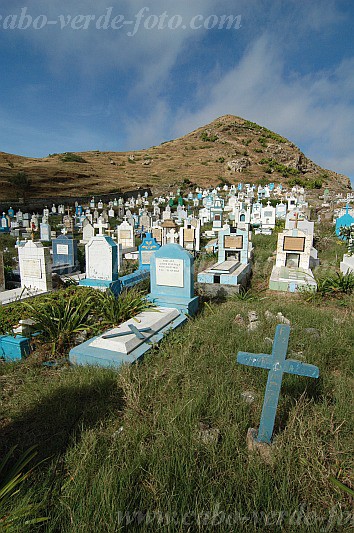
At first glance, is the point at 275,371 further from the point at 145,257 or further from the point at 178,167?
the point at 178,167

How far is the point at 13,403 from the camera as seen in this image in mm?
2854

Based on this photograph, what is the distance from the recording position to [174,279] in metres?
5.75

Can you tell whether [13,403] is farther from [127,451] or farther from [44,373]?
[127,451]

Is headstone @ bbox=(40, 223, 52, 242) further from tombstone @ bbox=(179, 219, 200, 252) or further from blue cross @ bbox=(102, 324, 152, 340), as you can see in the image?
blue cross @ bbox=(102, 324, 152, 340)

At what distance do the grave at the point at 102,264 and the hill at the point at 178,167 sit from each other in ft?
105

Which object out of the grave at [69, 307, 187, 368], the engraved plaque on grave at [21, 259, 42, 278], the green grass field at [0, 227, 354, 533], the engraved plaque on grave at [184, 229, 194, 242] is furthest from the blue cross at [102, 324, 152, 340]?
the engraved plaque on grave at [184, 229, 194, 242]

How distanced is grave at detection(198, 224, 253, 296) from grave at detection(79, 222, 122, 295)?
222 centimetres

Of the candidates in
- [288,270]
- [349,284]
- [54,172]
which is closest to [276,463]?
[349,284]

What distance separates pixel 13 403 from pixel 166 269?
11.5 feet

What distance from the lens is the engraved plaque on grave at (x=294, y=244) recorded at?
898 centimetres

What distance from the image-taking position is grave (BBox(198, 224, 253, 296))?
7.50 meters

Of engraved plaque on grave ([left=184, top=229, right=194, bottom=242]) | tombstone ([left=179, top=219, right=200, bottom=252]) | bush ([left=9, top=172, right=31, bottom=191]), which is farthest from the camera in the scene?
bush ([left=9, top=172, right=31, bottom=191])

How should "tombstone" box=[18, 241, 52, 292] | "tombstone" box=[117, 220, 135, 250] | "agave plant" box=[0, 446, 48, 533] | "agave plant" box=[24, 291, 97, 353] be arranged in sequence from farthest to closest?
"tombstone" box=[117, 220, 135, 250], "tombstone" box=[18, 241, 52, 292], "agave plant" box=[24, 291, 97, 353], "agave plant" box=[0, 446, 48, 533]

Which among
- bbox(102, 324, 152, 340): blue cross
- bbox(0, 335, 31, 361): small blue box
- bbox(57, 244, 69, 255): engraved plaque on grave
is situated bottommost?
bbox(0, 335, 31, 361): small blue box
